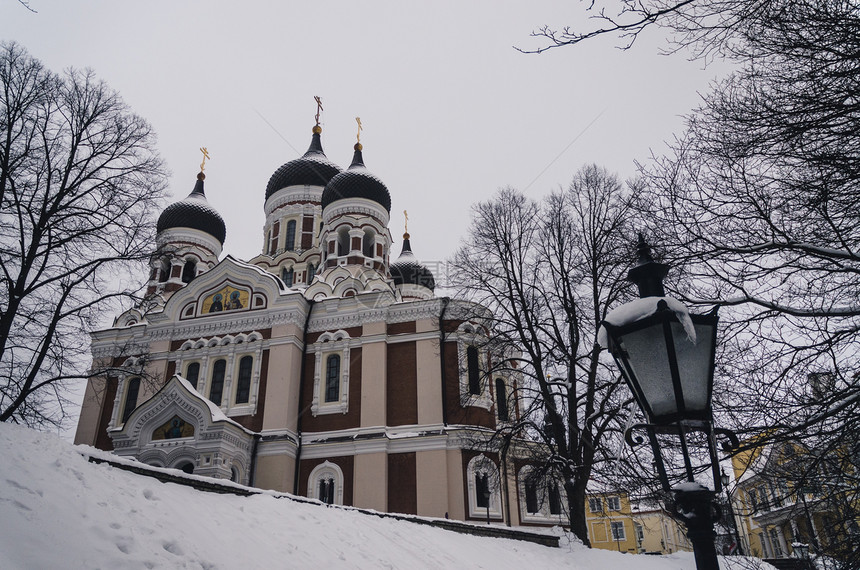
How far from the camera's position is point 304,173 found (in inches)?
1203

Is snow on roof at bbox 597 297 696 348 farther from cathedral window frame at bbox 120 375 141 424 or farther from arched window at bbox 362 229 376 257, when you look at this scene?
arched window at bbox 362 229 376 257

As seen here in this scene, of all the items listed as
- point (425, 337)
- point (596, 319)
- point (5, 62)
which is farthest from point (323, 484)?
point (5, 62)

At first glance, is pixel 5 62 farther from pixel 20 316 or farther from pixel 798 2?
pixel 798 2

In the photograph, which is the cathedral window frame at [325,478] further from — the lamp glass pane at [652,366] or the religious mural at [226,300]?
the lamp glass pane at [652,366]

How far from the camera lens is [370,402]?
63.8 ft

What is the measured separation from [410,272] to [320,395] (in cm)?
1314

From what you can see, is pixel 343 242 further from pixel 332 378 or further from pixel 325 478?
pixel 325 478

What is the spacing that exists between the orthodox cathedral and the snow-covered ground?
846 cm

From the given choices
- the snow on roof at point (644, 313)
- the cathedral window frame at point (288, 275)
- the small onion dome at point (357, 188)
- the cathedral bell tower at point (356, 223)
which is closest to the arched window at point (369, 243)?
the cathedral bell tower at point (356, 223)

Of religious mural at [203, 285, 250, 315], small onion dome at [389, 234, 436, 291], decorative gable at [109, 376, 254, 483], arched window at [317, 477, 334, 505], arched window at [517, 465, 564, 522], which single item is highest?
small onion dome at [389, 234, 436, 291]

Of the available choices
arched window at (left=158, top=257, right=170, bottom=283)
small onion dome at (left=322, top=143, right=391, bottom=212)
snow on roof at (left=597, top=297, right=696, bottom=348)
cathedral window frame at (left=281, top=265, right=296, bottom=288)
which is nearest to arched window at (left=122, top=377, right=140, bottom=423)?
arched window at (left=158, top=257, right=170, bottom=283)

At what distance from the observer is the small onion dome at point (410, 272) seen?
31.6 m

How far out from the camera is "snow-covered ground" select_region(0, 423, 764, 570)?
184 inches

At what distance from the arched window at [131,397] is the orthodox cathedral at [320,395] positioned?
0.05 m
